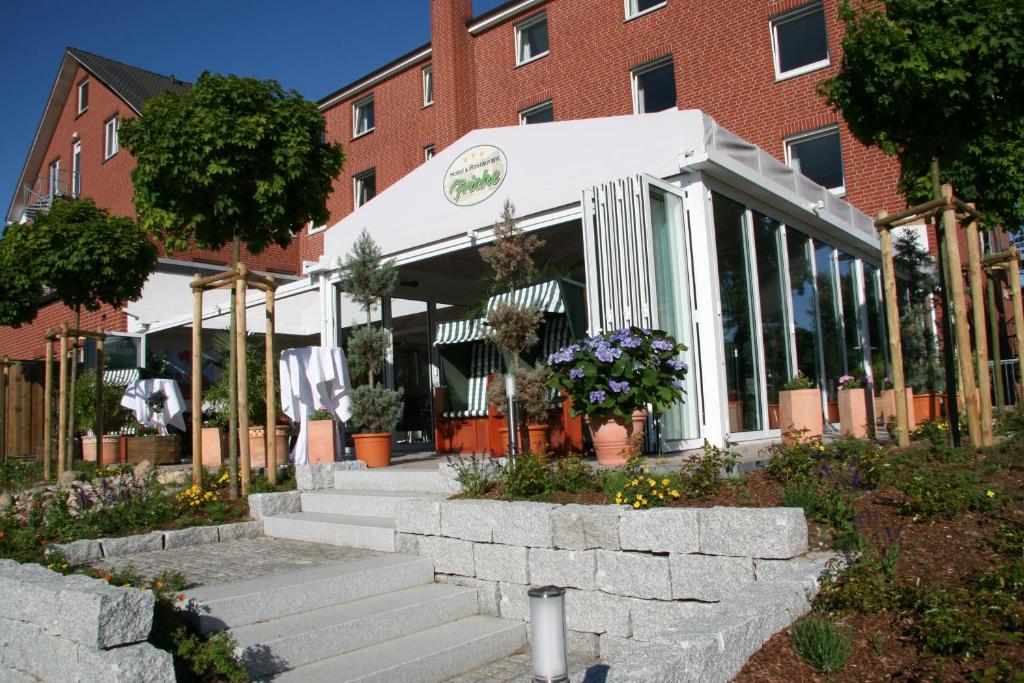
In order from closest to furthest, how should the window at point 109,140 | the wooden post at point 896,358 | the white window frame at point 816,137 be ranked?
the wooden post at point 896,358
the white window frame at point 816,137
the window at point 109,140

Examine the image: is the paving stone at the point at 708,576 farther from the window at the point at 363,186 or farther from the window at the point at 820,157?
the window at the point at 363,186

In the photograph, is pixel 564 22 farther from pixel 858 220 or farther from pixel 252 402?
pixel 252 402

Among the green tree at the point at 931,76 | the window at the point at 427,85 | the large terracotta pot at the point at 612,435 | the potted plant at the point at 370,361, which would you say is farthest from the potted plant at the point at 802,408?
the window at the point at 427,85

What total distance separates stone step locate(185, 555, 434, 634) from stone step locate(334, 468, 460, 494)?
1000mm

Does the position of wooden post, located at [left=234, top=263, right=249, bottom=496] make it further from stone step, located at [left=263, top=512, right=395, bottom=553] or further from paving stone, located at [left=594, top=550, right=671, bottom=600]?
paving stone, located at [left=594, top=550, right=671, bottom=600]

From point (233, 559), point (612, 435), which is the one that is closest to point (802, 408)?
point (612, 435)

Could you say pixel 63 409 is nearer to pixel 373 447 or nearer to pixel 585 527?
pixel 373 447

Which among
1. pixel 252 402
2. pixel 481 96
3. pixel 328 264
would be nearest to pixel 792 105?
pixel 481 96

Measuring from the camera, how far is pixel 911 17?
20.3ft

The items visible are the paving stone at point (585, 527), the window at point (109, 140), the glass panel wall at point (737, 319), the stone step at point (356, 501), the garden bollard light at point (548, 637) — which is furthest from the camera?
the window at point (109, 140)

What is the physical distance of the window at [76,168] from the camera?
2614 centimetres

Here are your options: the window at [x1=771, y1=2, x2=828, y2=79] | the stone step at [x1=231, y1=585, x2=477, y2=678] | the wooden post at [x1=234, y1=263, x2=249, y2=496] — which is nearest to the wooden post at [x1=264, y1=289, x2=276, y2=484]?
the wooden post at [x1=234, y1=263, x2=249, y2=496]

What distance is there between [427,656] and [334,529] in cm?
216

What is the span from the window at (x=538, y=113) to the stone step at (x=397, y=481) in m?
13.8
